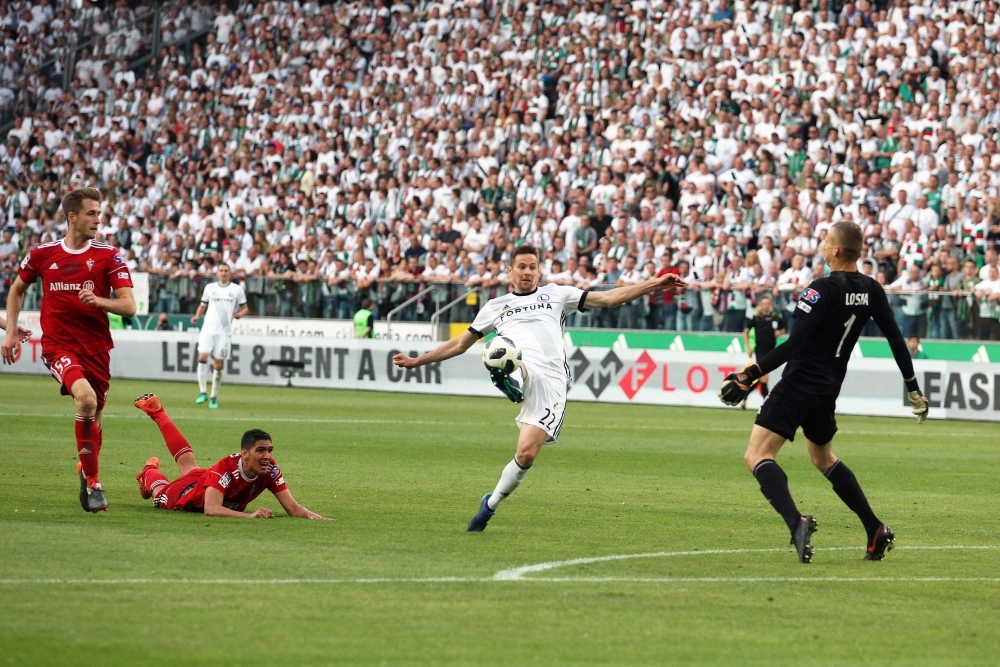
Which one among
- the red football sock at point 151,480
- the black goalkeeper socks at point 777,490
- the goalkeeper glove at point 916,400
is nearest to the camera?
the black goalkeeper socks at point 777,490

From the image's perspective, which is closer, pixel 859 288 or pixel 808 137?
pixel 859 288

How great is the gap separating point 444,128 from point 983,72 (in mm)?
12731

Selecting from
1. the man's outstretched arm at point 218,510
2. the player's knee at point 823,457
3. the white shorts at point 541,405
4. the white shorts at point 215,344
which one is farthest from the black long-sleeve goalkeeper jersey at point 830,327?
the white shorts at point 215,344

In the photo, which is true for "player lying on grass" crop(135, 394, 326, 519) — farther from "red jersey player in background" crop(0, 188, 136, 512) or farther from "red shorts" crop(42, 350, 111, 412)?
"red jersey player in background" crop(0, 188, 136, 512)

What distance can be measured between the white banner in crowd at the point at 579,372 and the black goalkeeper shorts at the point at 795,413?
1619 cm

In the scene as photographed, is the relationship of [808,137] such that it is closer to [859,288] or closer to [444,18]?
[444,18]

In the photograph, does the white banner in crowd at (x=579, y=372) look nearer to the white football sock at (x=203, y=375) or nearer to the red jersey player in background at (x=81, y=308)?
the white football sock at (x=203, y=375)

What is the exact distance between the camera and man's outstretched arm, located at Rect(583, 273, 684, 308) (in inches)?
402

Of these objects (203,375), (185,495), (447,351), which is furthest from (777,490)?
(203,375)

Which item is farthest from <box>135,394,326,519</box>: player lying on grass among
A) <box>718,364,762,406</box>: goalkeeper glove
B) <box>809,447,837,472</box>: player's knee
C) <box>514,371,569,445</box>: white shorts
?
<box>809,447,837,472</box>: player's knee

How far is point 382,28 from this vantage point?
40.0 m

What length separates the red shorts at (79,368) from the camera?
11.3 meters

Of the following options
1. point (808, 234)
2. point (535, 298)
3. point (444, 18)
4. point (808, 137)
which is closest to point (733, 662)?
point (535, 298)

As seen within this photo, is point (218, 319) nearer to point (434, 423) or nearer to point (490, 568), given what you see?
point (434, 423)
